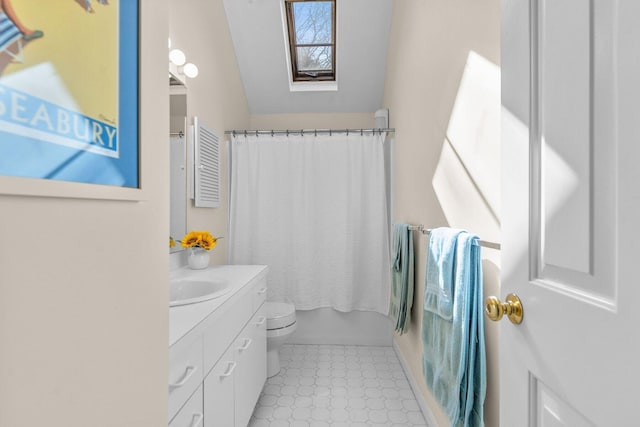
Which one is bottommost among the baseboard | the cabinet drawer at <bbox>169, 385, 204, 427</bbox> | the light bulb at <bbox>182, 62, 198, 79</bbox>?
the baseboard

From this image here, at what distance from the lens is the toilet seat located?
7.22 ft

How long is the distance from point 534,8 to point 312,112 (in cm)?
282

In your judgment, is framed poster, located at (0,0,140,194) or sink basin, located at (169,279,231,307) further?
sink basin, located at (169,279,231,307)

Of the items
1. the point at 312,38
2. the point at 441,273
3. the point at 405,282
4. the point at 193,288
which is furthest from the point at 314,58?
the point at 441,273

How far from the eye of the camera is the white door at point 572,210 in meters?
0.44

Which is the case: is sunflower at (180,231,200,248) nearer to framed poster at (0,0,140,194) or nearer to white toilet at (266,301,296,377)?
white toilet at (266,301,296,377)

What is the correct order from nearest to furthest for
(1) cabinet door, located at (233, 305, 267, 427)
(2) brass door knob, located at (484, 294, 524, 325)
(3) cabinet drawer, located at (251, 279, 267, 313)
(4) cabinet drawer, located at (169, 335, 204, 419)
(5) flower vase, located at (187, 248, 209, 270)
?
(2) brass door knob, located at (484, 294, 524, 325), (4) cabinet drawer, located at (169, 335, 204, 419), (1) cabinet door, located at (233, 305, 267, 427), (3) cabinet drawer, located at (251, 279, 267, 313), (5) flower vase, located at (187, 248, 209, 270)

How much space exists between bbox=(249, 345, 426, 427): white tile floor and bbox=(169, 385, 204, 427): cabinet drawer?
86cm

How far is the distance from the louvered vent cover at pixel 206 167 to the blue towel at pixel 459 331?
5.05 ft

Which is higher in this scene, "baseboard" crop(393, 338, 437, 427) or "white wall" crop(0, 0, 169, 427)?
"white wall" crop(0, 0, 169, 427)

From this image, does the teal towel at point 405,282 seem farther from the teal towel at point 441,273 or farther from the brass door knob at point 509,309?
the brass door knob at point 509,309

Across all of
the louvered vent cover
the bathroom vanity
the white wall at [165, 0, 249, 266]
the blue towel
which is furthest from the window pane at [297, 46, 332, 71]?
the blue towel

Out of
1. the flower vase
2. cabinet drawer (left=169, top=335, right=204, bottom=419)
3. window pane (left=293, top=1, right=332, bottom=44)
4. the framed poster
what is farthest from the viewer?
window pane (left=293, top=1, right=332, bottom=44)

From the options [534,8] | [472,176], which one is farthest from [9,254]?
[472,176]
